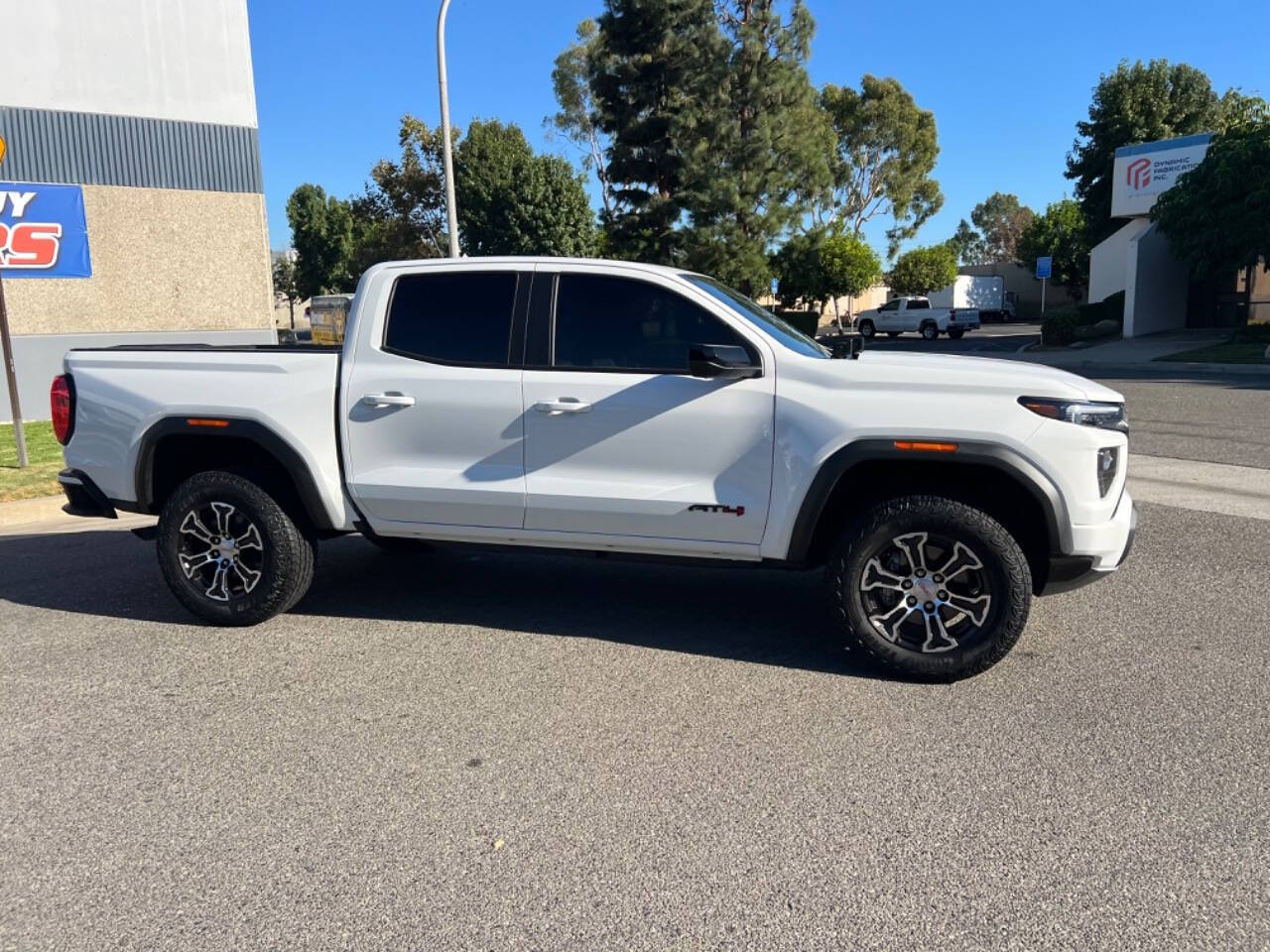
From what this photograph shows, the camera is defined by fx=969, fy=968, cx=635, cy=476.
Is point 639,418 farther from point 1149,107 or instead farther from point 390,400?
point 1149,107

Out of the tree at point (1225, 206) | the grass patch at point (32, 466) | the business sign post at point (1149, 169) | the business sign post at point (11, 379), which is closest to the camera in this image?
the grass patch at point (32, 466)

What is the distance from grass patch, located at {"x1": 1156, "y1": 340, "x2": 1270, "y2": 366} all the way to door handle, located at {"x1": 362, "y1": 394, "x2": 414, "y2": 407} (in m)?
22.4

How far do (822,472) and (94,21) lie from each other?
14.0m

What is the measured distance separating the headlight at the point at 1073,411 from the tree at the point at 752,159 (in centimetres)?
2928

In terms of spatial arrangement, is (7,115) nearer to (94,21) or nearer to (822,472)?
(94,21)

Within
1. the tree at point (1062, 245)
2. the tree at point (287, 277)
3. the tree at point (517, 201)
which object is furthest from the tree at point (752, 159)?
the tree at point (287, 277)

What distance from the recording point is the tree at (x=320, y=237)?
66.0 m

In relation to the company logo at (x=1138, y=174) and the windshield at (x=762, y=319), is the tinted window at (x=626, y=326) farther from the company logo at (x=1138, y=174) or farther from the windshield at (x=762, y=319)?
the company logo at (x=1138, y=174)

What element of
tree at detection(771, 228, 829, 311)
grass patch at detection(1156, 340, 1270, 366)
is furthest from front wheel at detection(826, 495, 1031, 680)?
tree at detection(771, 228, 829, 311)

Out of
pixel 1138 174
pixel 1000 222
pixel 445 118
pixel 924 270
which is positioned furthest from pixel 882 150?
pixel 1000 222

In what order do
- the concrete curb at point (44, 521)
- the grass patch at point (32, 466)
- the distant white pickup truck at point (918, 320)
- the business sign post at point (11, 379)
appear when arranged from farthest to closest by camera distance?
the distant white pickup truck at point (918, 320) < the business sign post at point (11, 379) < the grass patch at point (32, 466) < the concrete curb at point (44, 521)

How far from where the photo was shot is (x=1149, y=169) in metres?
32.7

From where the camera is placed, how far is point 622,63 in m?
33.7

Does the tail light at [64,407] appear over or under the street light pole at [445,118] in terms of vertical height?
under
